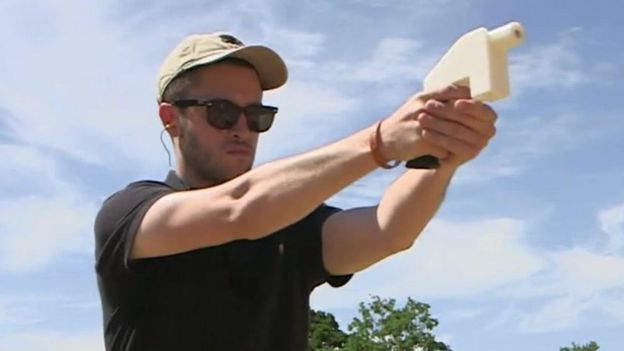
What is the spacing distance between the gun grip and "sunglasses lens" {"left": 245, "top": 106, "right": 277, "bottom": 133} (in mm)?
1336

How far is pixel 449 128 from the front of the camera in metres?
3.53

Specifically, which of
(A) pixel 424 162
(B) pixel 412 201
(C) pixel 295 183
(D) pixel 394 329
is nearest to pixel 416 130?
(A) pixel 424 162

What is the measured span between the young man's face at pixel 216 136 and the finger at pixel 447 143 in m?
1.57

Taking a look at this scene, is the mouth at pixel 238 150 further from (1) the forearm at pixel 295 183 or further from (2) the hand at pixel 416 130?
(2) the hand at pixel 416 130

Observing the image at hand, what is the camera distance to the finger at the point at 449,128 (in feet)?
11.5

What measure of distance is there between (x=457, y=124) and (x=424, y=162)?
29 cm

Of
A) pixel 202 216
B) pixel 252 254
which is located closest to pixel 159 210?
pixel 202 216

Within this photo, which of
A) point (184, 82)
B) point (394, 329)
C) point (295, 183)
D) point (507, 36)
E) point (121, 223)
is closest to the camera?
point (507, 36)

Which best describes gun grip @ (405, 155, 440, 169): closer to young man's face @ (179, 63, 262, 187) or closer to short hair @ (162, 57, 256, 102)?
young man's face @ (179, 63, 262, 187)

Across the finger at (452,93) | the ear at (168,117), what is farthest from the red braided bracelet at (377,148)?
the ear at (168,117)

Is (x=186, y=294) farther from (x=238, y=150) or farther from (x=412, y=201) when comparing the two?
(x=412, y=201)

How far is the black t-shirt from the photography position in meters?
4.62

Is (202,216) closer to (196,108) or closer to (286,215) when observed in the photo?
(286,215)

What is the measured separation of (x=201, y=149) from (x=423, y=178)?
1012mm
